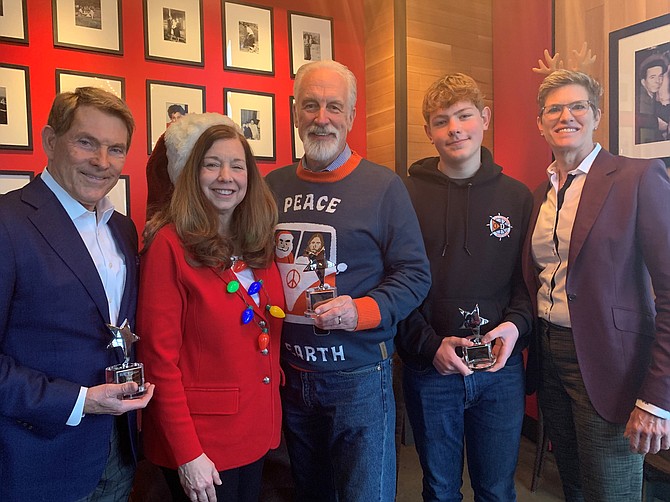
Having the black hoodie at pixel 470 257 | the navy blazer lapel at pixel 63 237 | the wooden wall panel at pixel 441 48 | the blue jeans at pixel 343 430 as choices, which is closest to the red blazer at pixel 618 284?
the black hoodie at pixel 470 257

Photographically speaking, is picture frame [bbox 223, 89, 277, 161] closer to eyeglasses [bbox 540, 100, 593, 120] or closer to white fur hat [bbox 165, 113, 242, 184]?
white fur hat [bbox 165, 113, 242, 184]

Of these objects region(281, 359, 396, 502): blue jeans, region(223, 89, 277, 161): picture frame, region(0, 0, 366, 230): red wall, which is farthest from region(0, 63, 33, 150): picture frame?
region(281, 359, 396, 502): blue jeans

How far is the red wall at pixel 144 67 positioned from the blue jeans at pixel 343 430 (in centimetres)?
185

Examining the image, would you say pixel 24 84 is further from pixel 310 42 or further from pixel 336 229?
pixel 336 229

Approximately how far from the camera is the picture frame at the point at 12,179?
8.70 feet

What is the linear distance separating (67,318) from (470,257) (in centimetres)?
126

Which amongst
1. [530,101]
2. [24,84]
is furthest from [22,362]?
[530,101]

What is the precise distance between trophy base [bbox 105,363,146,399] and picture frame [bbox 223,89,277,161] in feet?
7.33

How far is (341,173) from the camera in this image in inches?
66.1

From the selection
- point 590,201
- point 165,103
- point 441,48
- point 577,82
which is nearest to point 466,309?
point 590,201

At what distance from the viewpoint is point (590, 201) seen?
5.39ft

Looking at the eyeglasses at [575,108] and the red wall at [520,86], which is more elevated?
the red wall at [520,86]

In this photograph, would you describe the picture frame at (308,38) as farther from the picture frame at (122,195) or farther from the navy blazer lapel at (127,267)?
the navy blazer lapel at (127,267)

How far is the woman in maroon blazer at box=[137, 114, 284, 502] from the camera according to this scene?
51.8 inches
